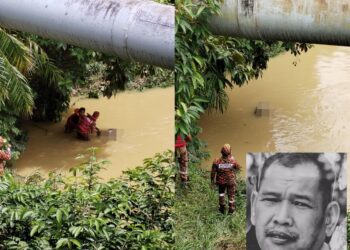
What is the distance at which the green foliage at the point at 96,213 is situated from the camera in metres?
2.37

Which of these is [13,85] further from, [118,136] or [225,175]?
[225,175]

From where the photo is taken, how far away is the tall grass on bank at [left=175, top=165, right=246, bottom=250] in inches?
75.3

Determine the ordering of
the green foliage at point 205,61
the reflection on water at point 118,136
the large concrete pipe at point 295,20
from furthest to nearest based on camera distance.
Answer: the reflection on water at point 118,136
the green foliage at point 205,61
the large concrete pipe at point 295,20

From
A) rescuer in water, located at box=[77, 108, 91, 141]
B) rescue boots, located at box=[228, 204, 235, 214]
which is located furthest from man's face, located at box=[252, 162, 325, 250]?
rescuer in water, located at box=[77, 108, 91, 141]

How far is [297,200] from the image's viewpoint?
1.78 m

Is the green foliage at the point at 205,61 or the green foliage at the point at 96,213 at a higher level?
the green foliage at the point at 205,61

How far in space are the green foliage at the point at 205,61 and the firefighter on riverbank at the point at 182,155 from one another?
0.03 meters

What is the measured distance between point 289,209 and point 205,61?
570 mm

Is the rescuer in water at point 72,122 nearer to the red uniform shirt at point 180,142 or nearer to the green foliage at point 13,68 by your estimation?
the green foliage at point 13,68

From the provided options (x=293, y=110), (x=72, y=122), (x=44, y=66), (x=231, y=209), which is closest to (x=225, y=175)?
(x=231, y=209)

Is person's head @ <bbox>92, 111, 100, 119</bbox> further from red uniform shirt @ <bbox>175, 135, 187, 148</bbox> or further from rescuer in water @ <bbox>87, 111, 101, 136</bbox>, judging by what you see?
red uniform shirt @ <bbox>175, 135, 187, 148</bbox>

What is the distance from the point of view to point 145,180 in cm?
260

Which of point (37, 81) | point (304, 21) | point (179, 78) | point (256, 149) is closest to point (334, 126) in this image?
point (256, 149)

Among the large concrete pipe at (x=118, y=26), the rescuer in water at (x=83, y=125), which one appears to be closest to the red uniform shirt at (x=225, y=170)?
the large concrete pipe at (x=118, y=26)
